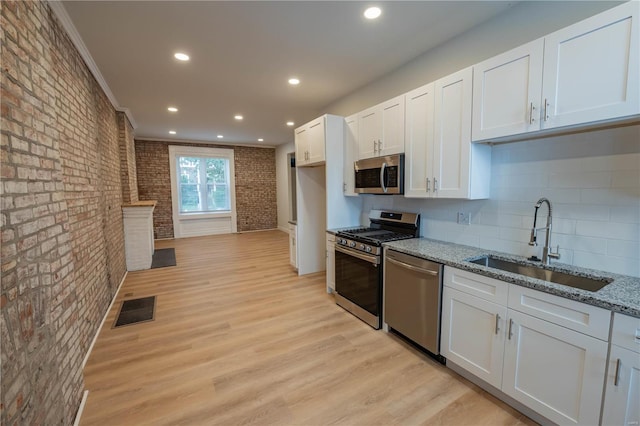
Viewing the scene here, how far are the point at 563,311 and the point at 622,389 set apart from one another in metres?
0.38

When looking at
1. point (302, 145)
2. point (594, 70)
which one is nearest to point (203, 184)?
point (302, 145)

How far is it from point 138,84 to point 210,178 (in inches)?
193

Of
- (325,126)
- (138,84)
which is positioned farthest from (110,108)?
(325,126)

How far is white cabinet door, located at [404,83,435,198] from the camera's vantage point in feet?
8.21

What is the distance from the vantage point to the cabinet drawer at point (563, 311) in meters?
1.36

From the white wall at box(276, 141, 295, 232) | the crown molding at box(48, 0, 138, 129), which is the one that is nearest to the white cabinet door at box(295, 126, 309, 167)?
the crown molding at box(48, 0, 138, 129)

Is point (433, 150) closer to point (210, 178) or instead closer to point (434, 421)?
point (434, 421)

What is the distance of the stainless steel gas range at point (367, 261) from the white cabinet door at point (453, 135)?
713mm

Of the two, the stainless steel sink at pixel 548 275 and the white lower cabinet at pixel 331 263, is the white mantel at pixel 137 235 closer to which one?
the white lower cabinet at pixel 331 263

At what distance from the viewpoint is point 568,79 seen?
1.61m

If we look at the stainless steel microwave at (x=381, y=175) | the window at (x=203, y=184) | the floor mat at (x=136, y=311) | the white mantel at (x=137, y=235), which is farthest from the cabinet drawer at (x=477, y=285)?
the window at (x=203, y=184)

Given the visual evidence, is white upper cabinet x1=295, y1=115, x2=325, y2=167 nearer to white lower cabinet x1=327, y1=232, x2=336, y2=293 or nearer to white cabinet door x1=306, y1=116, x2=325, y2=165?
white cabinet door x1=306, y1=116, x2=325, y2=165

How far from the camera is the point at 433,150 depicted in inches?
97.6

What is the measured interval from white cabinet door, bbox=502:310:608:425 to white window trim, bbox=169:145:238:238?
802 cm
